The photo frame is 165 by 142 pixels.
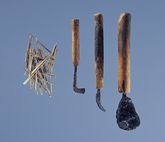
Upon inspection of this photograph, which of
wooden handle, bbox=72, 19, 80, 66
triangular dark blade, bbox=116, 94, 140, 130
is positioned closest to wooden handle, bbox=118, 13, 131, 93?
triangular dark blade, bbox=116, 94, 140, 130

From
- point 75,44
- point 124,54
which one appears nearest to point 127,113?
point 124,54

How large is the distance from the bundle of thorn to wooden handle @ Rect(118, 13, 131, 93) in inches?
10.4

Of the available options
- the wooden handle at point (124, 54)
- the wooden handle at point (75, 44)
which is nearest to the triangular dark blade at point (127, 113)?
the wooden handle at point (124, 54)

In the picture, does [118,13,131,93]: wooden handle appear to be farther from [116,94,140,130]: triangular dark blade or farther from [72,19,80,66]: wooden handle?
[72,19,80,66]: wooden handle

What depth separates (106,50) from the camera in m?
1.78

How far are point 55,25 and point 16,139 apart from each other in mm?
361

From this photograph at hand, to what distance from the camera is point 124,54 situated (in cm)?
159

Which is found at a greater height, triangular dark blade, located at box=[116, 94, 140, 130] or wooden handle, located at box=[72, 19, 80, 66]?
wooden handle, located at box=[72, 19, 80, 66]

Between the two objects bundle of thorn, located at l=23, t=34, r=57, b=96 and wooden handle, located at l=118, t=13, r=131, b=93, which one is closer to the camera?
wooden handle, located at l=118, t=13, r=131, b=93

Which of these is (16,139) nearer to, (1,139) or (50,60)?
(1,139)

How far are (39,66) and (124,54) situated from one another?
278 mm

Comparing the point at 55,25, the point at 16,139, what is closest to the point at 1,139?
the point at 16,139

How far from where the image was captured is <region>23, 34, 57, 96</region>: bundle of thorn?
176cm

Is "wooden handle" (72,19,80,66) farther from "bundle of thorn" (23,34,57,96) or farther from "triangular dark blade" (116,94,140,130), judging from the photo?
"triangular dark blade" (116,94,140,130)
